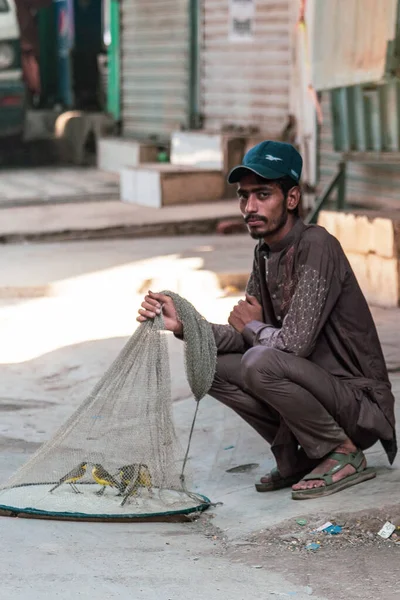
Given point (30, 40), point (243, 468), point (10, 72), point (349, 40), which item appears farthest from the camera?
point (30, 40)

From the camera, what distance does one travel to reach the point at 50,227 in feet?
34.0

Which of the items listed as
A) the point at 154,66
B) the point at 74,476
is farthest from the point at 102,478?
the point at 154,66

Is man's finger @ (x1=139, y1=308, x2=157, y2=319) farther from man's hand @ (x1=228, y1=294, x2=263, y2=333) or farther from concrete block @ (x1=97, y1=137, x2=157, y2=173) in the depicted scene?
concrete block @ (x1=97, y1=137, x2=157, y2=173)

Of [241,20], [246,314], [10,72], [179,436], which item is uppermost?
[241,20]

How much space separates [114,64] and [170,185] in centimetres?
510

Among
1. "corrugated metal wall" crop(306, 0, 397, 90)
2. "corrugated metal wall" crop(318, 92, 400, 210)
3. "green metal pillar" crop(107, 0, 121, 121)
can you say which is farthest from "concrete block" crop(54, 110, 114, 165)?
"corrugated metal wall" crop(306, 0, 397, 90)

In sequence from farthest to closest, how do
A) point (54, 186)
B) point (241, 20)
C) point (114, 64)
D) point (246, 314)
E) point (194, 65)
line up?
1. point (114, 64)
2. point (194, 65)
3. point (54, 186)
4. point (241, 20)
5. point (246, 314)

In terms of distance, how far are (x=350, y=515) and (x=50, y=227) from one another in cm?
712

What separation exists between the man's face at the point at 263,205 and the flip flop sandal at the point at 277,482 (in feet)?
2.92

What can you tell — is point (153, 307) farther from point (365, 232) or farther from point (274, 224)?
point (365, 232)

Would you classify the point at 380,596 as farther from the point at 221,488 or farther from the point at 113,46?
the point at 113,46

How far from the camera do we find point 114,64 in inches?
639

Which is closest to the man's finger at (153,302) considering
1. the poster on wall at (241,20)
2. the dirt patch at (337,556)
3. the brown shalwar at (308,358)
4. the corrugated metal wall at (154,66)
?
the brown shalwar at (308,358)

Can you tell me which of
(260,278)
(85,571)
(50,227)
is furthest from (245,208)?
(50,227)
